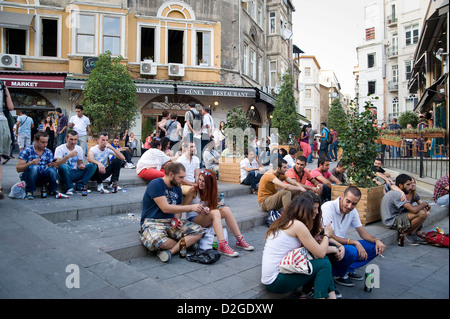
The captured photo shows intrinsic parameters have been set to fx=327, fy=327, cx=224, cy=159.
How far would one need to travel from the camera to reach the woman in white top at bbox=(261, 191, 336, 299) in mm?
3244

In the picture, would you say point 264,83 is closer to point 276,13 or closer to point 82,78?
point 276,13

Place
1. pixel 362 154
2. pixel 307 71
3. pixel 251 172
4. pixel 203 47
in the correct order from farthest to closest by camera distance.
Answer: pixel 307 71 < pixel 203 47 < pixel 251 172 < pixel 362 154

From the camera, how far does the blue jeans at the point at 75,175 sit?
6289 millimetres

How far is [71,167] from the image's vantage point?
21.7 ft

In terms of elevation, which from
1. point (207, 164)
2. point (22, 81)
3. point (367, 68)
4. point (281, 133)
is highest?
point (367, 68)

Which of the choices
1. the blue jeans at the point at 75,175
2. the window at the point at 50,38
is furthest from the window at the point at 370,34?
the blue jeans at the point at 75,175

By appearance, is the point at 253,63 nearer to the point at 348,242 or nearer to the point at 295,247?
the point at 348,242

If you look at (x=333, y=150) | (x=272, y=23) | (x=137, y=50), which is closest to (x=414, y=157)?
(x=333, y=150)

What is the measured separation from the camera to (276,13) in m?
25.6

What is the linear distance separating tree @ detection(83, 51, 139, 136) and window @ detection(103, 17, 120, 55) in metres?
4.36

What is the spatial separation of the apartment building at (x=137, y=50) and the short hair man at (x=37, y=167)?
9.91 metres

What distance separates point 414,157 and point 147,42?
52.9ft
